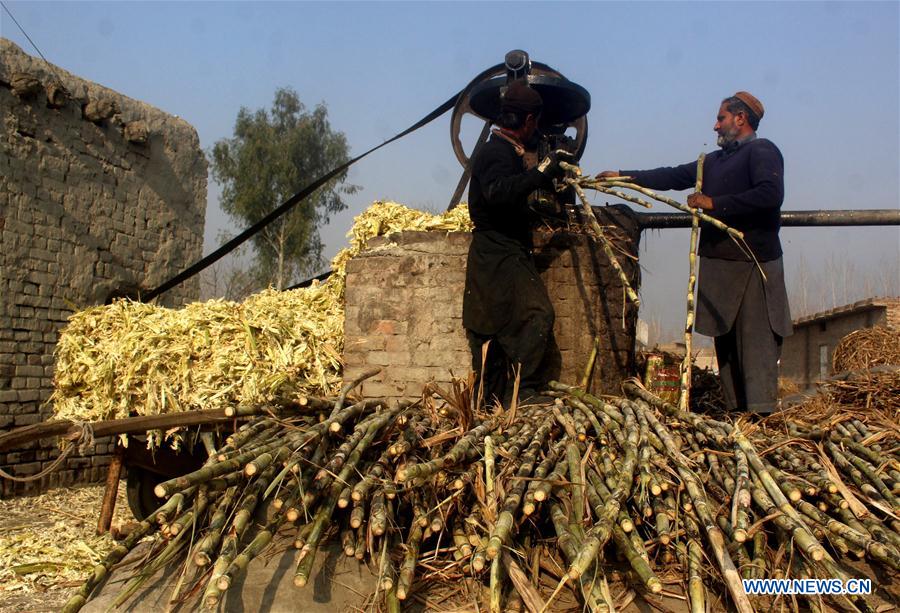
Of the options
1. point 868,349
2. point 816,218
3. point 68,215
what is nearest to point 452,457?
point 816,218

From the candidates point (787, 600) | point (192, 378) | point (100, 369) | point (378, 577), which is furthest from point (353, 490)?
point (100, 369)

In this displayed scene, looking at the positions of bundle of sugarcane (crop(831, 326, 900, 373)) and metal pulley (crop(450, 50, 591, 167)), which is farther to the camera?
bundle of sugarcane (crop(831, 326, 900, 373))

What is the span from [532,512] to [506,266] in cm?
190

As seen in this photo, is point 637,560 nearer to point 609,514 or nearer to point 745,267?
point 609,514

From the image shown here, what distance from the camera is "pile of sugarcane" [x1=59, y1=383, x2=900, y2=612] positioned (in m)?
2.79

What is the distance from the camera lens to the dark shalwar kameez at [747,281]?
4.85 m

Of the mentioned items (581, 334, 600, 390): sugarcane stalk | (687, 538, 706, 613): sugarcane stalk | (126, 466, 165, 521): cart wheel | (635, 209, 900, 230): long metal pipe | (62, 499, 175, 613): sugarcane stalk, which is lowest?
(126, 466, 165, 521): cart wheel

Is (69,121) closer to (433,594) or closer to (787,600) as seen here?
(433,594)

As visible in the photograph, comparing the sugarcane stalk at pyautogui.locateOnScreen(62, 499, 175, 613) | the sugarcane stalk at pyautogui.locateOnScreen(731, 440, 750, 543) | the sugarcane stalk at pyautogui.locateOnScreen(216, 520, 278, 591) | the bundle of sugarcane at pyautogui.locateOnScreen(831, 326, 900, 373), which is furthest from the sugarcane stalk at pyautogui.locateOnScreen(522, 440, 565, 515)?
the bundle of sugarcane at pyautogui.locateOnScreen(831, 326, 900, 373)

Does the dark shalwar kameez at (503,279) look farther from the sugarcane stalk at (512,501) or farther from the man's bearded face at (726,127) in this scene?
the man's bearded face at (726,127)

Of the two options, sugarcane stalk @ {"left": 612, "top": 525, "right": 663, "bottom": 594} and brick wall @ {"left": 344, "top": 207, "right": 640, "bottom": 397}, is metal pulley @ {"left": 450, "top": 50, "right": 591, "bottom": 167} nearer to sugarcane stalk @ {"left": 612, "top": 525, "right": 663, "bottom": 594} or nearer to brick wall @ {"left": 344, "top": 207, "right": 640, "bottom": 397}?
brick wall @ {"left": 344, "top": 207, "right": 640, "bottom": 397}

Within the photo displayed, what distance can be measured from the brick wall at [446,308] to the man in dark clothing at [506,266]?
0.25 metres

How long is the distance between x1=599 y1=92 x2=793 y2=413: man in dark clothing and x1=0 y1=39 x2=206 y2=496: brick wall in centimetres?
548

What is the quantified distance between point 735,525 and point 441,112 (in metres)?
4.44
